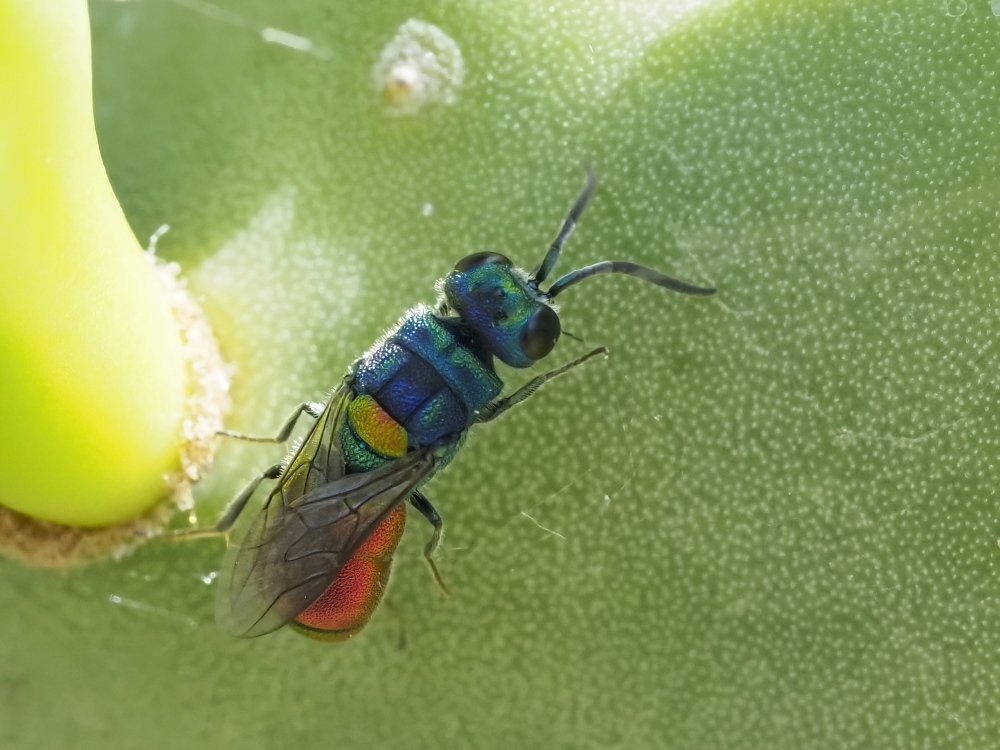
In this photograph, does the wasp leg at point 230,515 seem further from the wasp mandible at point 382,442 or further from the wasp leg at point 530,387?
the wasp leg at point 530,387

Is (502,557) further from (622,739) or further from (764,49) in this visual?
(764,49)

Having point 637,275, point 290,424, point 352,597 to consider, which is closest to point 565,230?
point 637,275

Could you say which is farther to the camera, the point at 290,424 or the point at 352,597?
the point at 290,424

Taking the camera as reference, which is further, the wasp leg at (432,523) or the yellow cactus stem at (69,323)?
the wasp leg at (432,523)

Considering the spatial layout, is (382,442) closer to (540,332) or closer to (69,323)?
(540,332)

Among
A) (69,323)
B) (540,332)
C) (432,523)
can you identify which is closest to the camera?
(69,323)

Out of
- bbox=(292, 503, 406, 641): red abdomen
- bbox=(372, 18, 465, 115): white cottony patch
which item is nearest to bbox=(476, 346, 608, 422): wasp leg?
bbox=(292, 503, 406, 641): red abdomen

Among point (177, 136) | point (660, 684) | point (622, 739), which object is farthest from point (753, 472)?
point (177, 136)

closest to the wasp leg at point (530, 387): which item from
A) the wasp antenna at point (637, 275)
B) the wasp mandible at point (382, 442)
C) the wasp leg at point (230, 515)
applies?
the wasp mandible at point (382, 442)
